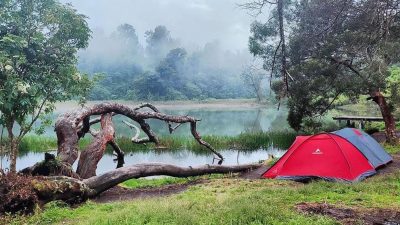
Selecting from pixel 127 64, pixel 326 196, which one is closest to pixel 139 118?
pixel 326 196

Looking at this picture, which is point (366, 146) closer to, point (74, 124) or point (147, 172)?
point (147, 172)

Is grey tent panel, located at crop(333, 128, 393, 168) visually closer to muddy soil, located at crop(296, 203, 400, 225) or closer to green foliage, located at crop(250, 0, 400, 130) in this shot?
green foliage, located at crop(250, 0, 400, 130)

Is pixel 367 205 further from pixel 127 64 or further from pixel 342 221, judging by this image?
pixel 127 64

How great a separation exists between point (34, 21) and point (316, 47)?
11689mm

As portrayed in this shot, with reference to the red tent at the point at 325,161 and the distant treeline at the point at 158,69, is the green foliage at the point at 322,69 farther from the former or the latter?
the distant treeline at the point at 158,69

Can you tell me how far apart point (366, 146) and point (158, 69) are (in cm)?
6253

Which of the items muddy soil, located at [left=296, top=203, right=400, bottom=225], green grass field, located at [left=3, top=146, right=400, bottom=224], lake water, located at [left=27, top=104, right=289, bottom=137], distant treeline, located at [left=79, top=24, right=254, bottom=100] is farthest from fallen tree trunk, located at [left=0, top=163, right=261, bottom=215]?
distant treeline, located at [left=79, top=24, right=254, bottom=100]

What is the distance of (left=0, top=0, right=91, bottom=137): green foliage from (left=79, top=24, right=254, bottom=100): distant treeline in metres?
58.8

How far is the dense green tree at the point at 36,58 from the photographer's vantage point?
766 cm

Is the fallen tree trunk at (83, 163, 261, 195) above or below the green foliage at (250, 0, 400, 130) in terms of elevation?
below

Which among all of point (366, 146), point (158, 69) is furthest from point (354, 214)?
point (158, 69)

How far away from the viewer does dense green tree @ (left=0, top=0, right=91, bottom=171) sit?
25.1ft

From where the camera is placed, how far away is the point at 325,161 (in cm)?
1019

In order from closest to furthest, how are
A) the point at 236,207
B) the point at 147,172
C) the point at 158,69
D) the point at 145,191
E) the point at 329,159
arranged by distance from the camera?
the point at 236,207, the point at 145,191, the point at 147,172, the point at 329,159, the point at 158,69
